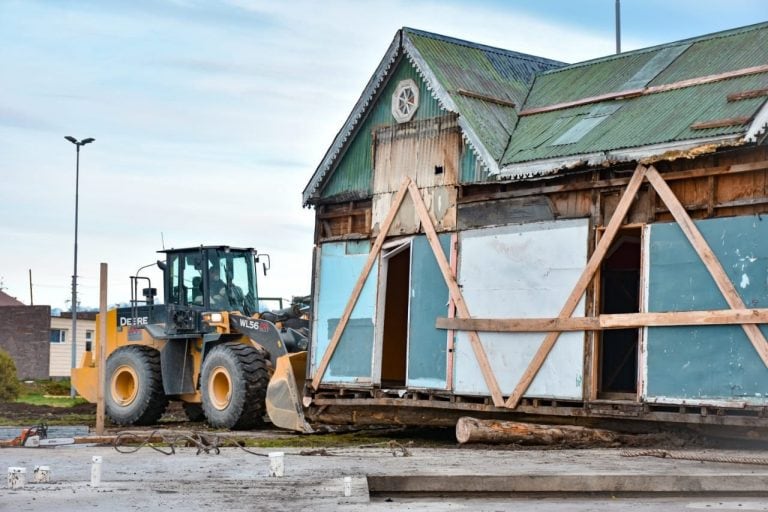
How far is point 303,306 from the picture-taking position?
27172mm

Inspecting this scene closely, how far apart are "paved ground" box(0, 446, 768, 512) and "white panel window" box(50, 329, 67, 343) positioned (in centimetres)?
5663

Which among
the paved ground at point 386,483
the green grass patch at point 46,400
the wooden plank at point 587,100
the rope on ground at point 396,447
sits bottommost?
the green grass patch at point 46,400

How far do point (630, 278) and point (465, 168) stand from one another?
373 cm

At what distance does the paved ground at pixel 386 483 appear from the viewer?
12289 millimetres

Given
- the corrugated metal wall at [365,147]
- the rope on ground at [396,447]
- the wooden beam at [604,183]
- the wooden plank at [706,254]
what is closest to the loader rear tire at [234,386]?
the corrugated metal wall at [365,147]

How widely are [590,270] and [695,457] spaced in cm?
362

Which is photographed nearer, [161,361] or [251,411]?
[251,411]

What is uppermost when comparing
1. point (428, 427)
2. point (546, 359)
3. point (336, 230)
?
point (336, 230)

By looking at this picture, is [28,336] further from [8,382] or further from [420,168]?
[420,168]

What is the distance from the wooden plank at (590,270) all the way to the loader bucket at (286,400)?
16.5 ft

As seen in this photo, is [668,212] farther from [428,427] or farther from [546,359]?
[428,427]

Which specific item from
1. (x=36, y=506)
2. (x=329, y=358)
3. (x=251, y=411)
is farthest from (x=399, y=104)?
(x=36, y=506)

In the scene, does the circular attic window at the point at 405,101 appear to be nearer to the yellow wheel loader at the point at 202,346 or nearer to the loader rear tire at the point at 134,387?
the yellow wheel loader at the point at 202,346

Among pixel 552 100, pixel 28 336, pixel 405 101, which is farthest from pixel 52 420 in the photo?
pixel 28 336
